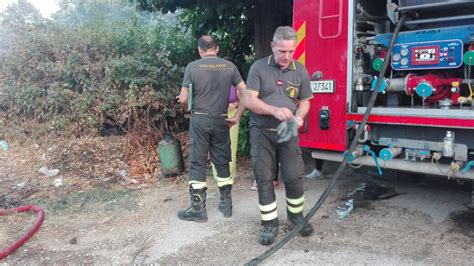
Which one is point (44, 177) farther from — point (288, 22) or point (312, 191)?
point (288, 22)

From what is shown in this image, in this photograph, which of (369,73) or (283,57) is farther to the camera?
(369,73)

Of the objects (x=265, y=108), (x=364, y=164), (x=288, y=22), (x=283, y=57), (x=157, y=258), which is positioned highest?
(x=288, y=22)

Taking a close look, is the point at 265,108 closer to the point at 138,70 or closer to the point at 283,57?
the point at 283,57

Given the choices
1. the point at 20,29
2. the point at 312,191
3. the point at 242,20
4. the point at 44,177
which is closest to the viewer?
the point at 312,191

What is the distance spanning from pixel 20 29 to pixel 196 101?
5836 millimetres

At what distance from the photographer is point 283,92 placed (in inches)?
142

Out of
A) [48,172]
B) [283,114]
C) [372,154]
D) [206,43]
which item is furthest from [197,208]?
[48,172]

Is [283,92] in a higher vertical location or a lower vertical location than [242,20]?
lower

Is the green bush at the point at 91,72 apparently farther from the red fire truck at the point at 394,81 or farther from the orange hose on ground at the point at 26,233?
the red fire truck at the point at 394,81

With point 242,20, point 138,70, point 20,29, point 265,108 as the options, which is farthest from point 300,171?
point 20,29

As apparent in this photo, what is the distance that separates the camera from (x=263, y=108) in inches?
136

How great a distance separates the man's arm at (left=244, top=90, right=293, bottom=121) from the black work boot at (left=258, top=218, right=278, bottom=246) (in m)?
0.96

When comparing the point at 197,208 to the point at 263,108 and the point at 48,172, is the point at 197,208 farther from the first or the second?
the point at 48,172

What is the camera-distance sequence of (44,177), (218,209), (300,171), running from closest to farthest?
(300,171) < (218,209) < (44,177)
